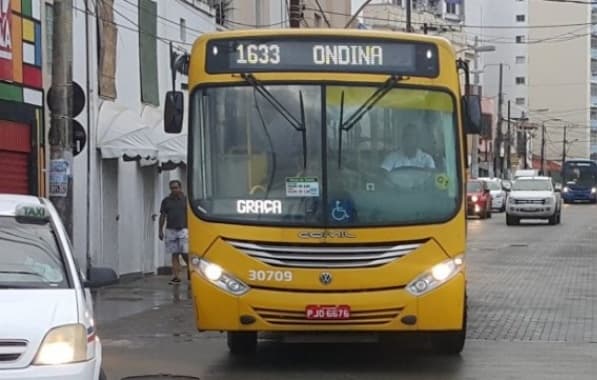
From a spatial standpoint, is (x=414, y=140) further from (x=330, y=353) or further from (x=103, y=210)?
(x=103, y=210)

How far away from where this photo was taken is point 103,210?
19797 mm

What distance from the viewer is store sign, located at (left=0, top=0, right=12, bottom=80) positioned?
52.7 ft

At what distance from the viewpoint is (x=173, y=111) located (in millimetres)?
10945

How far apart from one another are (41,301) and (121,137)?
41.9 feet

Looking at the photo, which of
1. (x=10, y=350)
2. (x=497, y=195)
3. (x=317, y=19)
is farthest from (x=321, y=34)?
(x=497, y=195)

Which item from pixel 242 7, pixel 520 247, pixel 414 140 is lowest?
pixel 520 247

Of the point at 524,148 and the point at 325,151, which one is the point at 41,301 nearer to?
the point at 325,151

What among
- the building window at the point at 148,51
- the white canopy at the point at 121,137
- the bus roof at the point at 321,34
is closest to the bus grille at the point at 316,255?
the bus roof at the point at 321,34

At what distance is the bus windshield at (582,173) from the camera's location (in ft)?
229

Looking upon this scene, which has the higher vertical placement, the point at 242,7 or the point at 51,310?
the point at 242,7

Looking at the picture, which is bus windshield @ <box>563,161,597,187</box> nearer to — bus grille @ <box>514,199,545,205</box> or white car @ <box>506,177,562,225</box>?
white car @ <box>506,177,562,225</box>

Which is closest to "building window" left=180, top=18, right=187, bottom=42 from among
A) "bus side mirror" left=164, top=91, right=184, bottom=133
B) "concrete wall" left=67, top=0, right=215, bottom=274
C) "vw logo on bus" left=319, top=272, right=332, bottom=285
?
"concrete wall" left=67, top=0, right=215, bottom=274

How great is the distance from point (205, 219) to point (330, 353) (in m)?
2.44

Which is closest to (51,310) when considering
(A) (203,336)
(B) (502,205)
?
(A) (203,336)
